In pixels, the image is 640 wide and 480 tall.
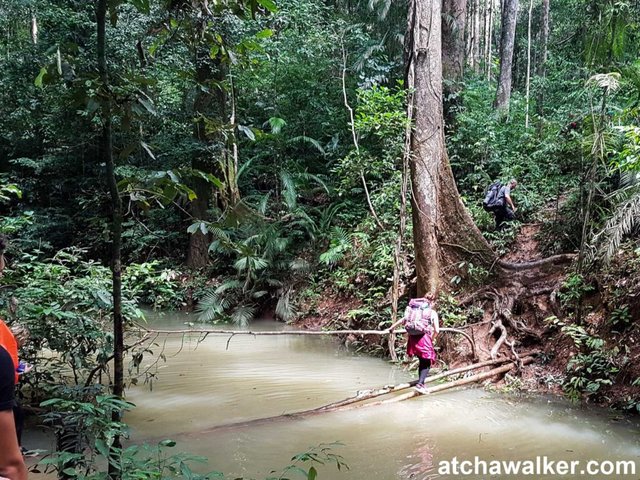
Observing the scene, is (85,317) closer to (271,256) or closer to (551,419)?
(551,419)

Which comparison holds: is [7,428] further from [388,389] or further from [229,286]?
[229,286]

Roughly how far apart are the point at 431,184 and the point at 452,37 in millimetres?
7185

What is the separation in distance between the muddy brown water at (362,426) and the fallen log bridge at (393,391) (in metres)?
0.10

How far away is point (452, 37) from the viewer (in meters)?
14.7

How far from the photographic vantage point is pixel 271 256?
14.0 meters

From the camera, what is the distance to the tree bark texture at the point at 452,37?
14312mm

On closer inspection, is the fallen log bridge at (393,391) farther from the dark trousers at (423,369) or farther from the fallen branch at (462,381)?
the dark trousers at (423,369)

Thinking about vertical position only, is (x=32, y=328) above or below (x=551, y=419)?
above

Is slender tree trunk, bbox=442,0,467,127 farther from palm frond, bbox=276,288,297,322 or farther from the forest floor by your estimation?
palm frond, bbox=276,288,297,322

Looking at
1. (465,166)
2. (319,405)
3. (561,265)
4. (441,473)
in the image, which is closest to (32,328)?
(319,405)

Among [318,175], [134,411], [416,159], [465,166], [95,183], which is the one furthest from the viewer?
[95,183]

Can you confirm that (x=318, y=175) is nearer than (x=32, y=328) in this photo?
No

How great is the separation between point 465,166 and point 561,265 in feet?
17.9
